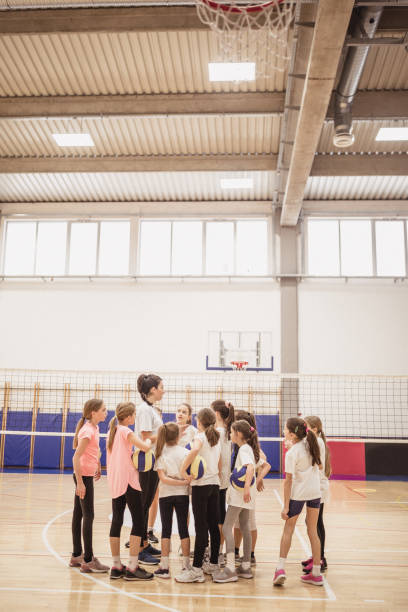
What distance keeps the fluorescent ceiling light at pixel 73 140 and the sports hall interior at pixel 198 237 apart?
0.22ft

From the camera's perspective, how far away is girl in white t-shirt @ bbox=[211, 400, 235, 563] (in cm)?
492

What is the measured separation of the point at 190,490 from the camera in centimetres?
457

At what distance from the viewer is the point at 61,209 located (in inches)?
588

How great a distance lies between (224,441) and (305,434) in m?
0.81

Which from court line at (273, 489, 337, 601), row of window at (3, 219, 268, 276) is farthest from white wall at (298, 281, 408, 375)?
court line at (273, 489, 337, 601)

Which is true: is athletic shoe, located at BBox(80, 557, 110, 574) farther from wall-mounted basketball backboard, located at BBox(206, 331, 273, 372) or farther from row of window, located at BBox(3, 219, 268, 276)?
row of window, located at BBox(3, 219, 268, 276)

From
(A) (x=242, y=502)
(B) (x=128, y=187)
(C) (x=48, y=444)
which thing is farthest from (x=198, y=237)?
(A) (x=242, y=502)

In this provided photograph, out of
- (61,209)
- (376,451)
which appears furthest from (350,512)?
(61,209)

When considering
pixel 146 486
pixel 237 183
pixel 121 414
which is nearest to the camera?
pixel 121 414

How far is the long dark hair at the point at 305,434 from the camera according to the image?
448cm

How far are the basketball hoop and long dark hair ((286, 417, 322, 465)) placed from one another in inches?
335

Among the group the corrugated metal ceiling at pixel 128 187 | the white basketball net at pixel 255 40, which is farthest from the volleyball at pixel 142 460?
the corrugated metal ceiling at pixel 128 187

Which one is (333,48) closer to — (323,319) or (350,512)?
(350,512)

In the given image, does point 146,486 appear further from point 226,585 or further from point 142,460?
point 226,585
